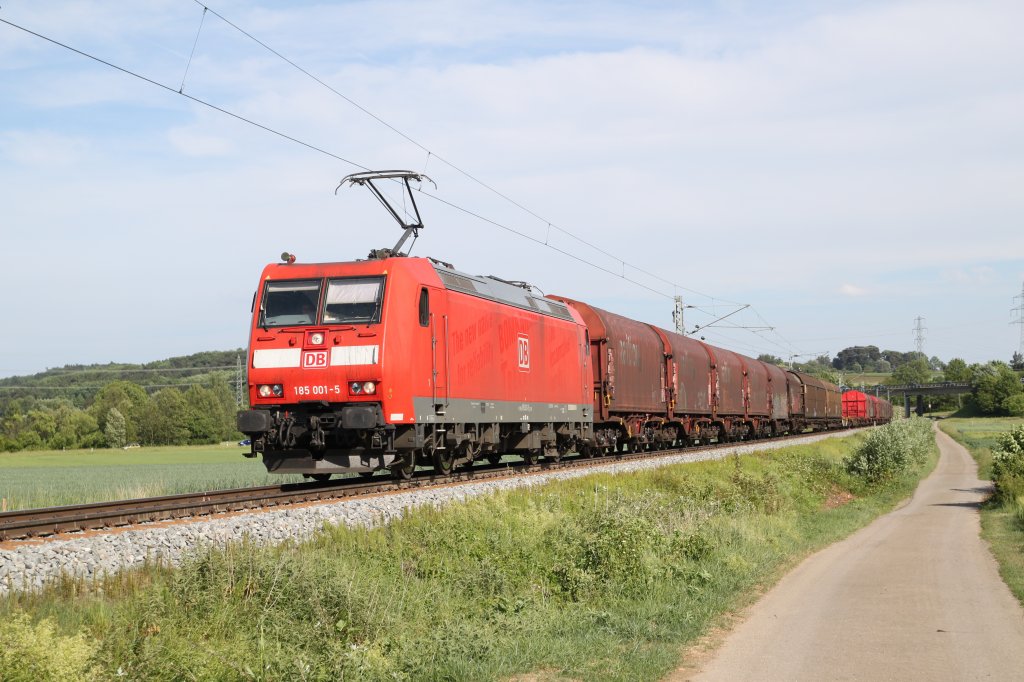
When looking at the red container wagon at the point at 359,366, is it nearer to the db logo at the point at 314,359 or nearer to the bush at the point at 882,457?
the db logo at the point at 314,359

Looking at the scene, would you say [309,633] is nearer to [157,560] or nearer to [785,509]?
[157,560]

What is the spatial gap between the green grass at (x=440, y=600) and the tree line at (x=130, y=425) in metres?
104

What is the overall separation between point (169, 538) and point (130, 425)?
110 meters

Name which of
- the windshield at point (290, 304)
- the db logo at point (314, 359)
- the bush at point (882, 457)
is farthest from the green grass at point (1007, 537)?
the windshield at point (290, 304)

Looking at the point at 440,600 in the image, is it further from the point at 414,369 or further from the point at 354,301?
the point at 354,301

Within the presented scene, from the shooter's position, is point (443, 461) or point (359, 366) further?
point (443, 461)

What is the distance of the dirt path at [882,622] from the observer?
8750 millimetres

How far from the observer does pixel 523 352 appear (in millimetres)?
26156

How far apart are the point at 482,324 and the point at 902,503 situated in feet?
48.7

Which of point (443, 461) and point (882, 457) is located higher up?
point (443, 461)

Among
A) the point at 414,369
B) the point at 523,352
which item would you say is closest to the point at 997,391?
the point at 523,352

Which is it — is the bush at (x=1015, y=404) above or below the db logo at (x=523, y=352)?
below

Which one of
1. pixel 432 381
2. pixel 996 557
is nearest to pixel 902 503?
pixel 996 557

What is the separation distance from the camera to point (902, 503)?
97.4 ft
